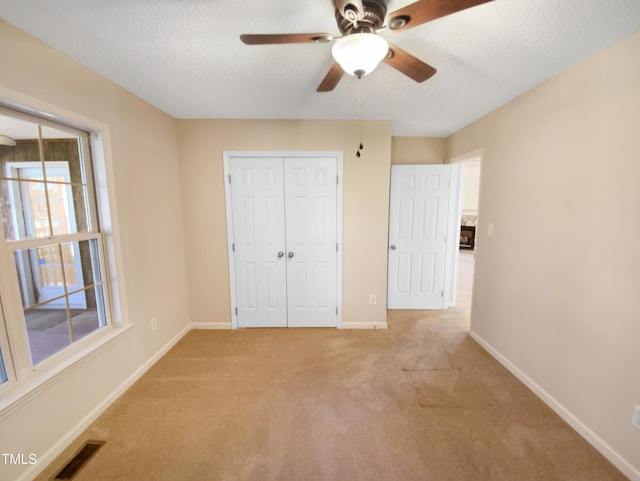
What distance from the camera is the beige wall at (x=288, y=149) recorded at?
2.68m

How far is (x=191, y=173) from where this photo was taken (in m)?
2.73

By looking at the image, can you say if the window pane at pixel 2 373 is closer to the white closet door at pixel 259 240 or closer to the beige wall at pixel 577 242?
the white closet door at pixel 259 240

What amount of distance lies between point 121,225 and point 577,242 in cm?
320

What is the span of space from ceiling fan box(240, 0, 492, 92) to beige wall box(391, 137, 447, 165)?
2.20 m

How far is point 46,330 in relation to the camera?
1.56 metres

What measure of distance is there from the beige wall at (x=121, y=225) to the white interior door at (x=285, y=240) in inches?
25.2

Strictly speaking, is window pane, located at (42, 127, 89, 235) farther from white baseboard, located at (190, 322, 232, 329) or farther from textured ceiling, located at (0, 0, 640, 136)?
white baseboard, located at (190, 322, 232, 329)

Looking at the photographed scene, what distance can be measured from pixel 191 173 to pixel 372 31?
2278mm

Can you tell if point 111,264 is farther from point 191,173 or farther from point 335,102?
point 335,102

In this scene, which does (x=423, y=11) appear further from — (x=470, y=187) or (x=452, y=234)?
(x=470, y=187)

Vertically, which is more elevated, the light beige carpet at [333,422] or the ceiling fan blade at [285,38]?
the ceiling fan blade at [285,38]

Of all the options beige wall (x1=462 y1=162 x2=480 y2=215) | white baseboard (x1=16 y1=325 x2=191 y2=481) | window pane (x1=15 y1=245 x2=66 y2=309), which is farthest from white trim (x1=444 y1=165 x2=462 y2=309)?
beige wall (x1=462 y1=162 x2=480 y2=215)

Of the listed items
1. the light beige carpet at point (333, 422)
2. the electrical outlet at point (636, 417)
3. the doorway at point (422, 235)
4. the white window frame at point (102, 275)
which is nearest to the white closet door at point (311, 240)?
the light beige carpet at point (333, 422)

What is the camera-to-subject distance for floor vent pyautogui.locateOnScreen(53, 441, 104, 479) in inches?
52.6
